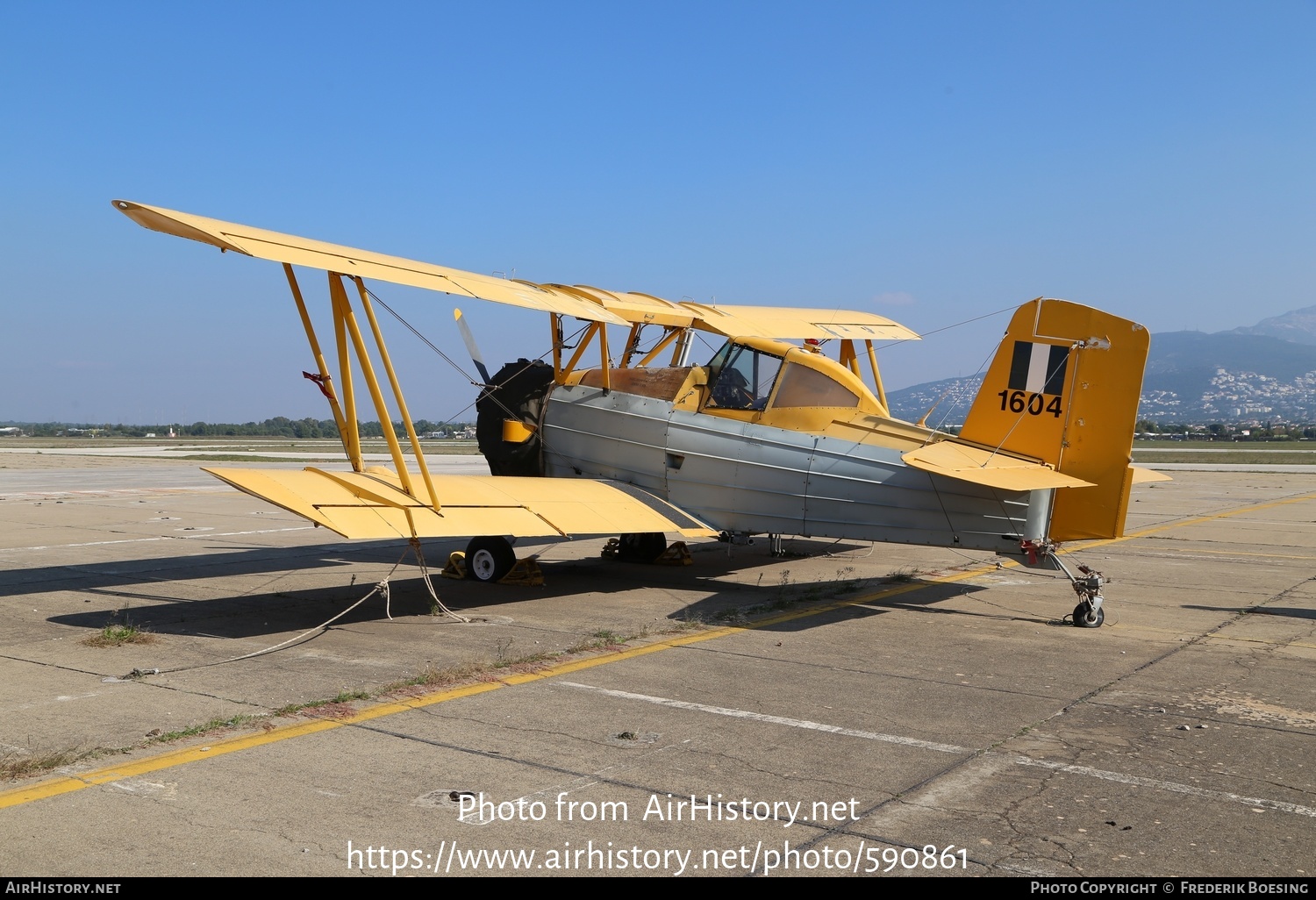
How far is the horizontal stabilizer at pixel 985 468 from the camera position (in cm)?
927

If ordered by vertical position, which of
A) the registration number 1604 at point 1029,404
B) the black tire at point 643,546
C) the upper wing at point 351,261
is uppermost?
the upper wing at point 351,261

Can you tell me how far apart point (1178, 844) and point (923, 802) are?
1084 millimetres

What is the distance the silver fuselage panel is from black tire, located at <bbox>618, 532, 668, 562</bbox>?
1753 mm

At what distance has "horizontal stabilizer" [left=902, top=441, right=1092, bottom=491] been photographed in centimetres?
927

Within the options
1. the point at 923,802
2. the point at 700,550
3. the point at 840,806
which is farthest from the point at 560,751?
the point at 700,550

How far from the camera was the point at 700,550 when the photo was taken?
1612cm

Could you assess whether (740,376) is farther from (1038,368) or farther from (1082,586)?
(1082,586)

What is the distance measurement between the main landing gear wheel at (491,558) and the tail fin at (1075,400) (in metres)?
5.62

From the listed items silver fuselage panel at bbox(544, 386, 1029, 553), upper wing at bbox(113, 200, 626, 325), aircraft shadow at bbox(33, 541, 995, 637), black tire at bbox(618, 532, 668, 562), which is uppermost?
upper wing at bbox(113, 200, 626, 325)

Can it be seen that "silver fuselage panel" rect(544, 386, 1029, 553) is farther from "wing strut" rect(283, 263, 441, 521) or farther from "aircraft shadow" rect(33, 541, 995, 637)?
"wing strut" rect(283, 263, 441, 521)

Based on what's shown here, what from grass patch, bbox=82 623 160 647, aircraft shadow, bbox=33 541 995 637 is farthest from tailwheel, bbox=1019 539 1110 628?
grass patch, bbox=82 623 160 647

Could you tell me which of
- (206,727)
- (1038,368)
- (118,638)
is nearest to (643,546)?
(1038,368)

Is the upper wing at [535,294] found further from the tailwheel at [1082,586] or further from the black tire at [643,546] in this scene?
the tailwheel at [1082,586]

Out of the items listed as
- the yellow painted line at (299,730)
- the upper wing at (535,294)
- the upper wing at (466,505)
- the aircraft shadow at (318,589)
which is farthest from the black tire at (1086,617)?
the upper wing at (535,294)
